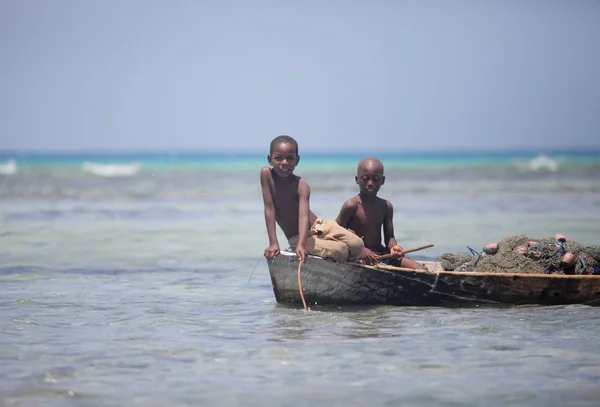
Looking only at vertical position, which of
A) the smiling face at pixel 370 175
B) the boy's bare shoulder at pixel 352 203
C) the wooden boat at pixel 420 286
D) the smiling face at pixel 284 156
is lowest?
the wooden boat at pixel 420 286

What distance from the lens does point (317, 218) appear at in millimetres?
7223

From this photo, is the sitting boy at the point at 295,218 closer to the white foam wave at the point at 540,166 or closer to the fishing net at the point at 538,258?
the fishing net at the point at 538,258

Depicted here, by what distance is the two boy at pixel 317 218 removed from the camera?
6.85 meters

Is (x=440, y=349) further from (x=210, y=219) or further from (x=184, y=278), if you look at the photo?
(x=210, y=219)

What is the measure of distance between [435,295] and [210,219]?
11138mm

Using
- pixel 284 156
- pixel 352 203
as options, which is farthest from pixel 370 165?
pixel 284 156

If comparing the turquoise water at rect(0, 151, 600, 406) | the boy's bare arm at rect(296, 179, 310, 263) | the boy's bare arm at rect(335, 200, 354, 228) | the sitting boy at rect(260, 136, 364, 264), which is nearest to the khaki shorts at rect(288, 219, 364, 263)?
the sitting boy at rect(260, 136, 364, 264)

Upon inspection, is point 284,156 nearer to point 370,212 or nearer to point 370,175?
→ point 370,175

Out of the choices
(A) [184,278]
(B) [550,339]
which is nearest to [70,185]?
(A) [184,278]

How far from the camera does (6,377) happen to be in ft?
16.3

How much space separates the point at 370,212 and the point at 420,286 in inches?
32.2

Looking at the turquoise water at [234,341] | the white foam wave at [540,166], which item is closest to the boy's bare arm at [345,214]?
the turquoise water at [234,341]

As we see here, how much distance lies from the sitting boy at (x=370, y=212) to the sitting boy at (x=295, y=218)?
35cm

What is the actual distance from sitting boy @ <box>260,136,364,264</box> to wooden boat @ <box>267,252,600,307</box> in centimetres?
12
